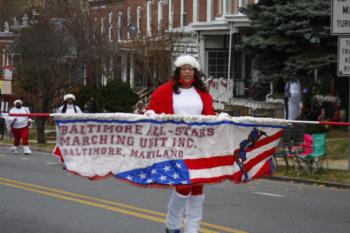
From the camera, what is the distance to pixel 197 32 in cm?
3703

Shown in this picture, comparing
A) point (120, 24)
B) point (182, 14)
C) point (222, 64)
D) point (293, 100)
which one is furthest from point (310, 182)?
point (120, 24)

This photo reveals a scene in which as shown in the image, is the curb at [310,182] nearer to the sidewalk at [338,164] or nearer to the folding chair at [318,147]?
the folding chair at [318,147]

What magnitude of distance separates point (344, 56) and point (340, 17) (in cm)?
86

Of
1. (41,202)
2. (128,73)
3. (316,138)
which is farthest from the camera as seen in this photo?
(128,73)

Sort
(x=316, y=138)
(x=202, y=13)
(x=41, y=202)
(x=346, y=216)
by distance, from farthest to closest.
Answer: (x=202, y=13)
(x=316, y=138)
(x=41, y=202)
(x=346, y=216)

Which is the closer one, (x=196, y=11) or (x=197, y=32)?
(x=197, y=32)

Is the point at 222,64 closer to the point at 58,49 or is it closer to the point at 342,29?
the point at 58,49

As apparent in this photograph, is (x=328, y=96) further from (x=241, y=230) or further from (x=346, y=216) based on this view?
(x=241, y=230)

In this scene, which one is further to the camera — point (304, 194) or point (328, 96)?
point (328, 96)

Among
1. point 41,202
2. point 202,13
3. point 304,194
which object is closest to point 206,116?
point 41,202

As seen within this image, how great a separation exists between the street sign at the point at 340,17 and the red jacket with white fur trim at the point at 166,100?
931cm

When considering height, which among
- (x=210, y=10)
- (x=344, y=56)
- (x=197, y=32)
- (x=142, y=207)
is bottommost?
(x=142, y=207)

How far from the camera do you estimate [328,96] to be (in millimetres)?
28094

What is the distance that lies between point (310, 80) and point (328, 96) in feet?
A: 6.10
